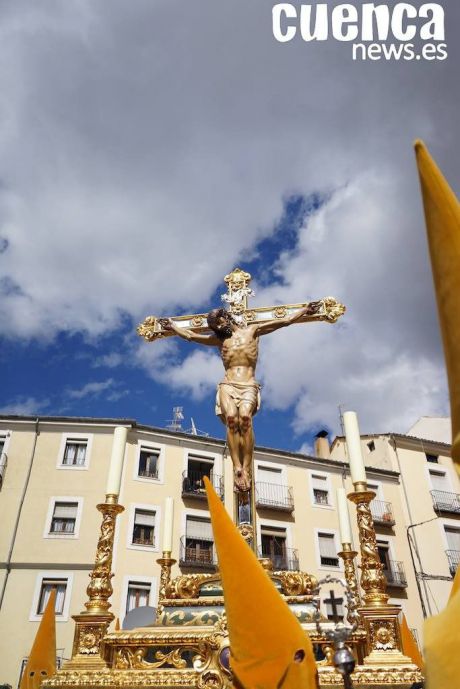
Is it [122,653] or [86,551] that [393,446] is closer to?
[86,551]

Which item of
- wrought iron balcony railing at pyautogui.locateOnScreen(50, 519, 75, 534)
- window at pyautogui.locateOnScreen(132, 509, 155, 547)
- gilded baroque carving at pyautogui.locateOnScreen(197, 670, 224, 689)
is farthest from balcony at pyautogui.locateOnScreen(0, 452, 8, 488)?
gilded baroque carving at pyautogui.locateOnScreen(197, 670, 224, 689)

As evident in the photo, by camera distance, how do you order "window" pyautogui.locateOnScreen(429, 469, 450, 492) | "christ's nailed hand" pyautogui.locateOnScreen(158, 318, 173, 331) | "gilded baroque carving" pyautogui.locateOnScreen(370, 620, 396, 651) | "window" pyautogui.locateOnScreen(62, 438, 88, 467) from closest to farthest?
"gilded baroque carving" pyautogui.locateOnScreen(370, 620, 396, 651)
"christ's nailed hand" pyautogui.locateOnScreen(158, 318, 173, 331)
"window" pyautogui.locateOnScreen(62, 438, 88, 467)
"window" pyautogui.locateOnScreen(429, 469, 450, 492)

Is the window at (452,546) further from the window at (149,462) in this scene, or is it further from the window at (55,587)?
the window at (55,587)

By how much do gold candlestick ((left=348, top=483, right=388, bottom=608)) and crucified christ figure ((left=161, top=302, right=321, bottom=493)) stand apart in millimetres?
1471

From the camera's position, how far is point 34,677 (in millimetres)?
4223

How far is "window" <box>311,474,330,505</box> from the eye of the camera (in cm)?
2253

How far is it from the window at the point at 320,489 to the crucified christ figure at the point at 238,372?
18071 mm

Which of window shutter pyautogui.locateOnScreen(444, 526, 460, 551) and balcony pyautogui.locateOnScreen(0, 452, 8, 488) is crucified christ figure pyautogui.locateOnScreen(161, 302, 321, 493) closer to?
balcony pyautogui.locateOnScreen(0, 452, 8, 488)

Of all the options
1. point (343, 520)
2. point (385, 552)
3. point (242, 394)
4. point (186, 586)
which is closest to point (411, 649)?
point (343, 520)

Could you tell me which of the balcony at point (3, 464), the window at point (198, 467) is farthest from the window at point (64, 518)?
the window at point (198, 467)

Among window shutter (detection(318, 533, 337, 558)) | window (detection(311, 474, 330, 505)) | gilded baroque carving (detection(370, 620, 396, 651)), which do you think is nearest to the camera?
gilded baroque carving (detection(370, 620, 396, 651))

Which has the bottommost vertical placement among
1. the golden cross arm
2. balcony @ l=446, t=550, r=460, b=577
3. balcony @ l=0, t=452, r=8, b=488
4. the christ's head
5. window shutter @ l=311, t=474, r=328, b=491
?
the christ's head

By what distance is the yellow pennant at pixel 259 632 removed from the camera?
6.57ft

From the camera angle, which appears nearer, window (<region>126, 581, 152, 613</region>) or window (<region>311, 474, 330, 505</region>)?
window (<region>126, 581, 152, 613</region>)
